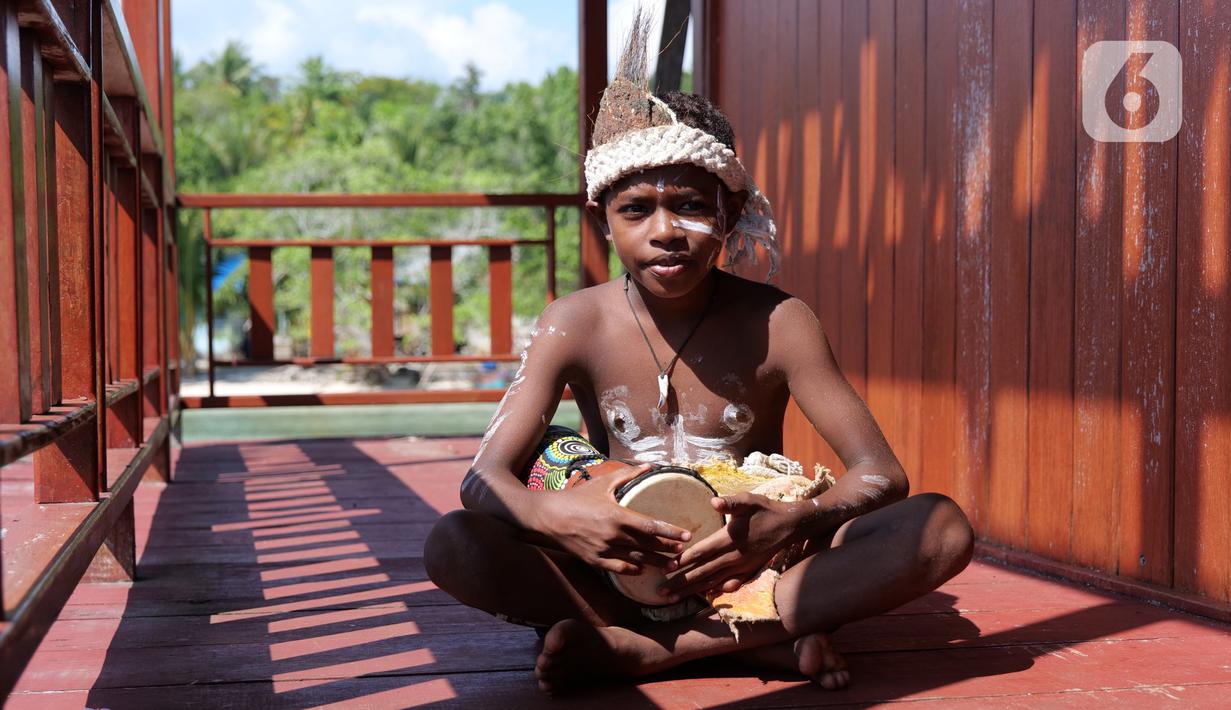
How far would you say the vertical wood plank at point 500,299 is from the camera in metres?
6.28

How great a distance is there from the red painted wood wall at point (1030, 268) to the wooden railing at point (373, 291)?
233 centimetres

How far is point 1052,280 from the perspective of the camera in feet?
9.69

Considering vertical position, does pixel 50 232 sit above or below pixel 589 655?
above

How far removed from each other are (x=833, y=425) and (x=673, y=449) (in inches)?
13.7

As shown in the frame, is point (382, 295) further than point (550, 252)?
No

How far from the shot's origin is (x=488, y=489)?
84.5 inches

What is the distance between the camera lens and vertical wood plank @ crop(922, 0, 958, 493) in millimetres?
3408

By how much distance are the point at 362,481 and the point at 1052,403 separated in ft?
9.70

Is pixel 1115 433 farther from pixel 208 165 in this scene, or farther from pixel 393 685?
pixel 208 165

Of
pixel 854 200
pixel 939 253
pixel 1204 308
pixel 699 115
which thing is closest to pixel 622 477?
pixel 699 115

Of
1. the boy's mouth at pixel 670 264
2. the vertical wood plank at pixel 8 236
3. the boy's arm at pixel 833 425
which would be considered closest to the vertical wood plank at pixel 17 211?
the vertical wood plank at pixel 8 236

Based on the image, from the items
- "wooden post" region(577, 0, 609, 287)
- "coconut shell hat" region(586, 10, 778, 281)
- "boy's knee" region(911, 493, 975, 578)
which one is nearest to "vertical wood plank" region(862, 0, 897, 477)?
"coconut shell hat" region(586, 10, 778, 281)

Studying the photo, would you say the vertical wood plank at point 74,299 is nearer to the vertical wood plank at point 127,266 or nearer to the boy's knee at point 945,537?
the vertical wood plank at point 127,266

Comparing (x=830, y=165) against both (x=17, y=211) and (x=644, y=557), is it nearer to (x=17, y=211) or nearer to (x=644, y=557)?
(x=644, y=557)
